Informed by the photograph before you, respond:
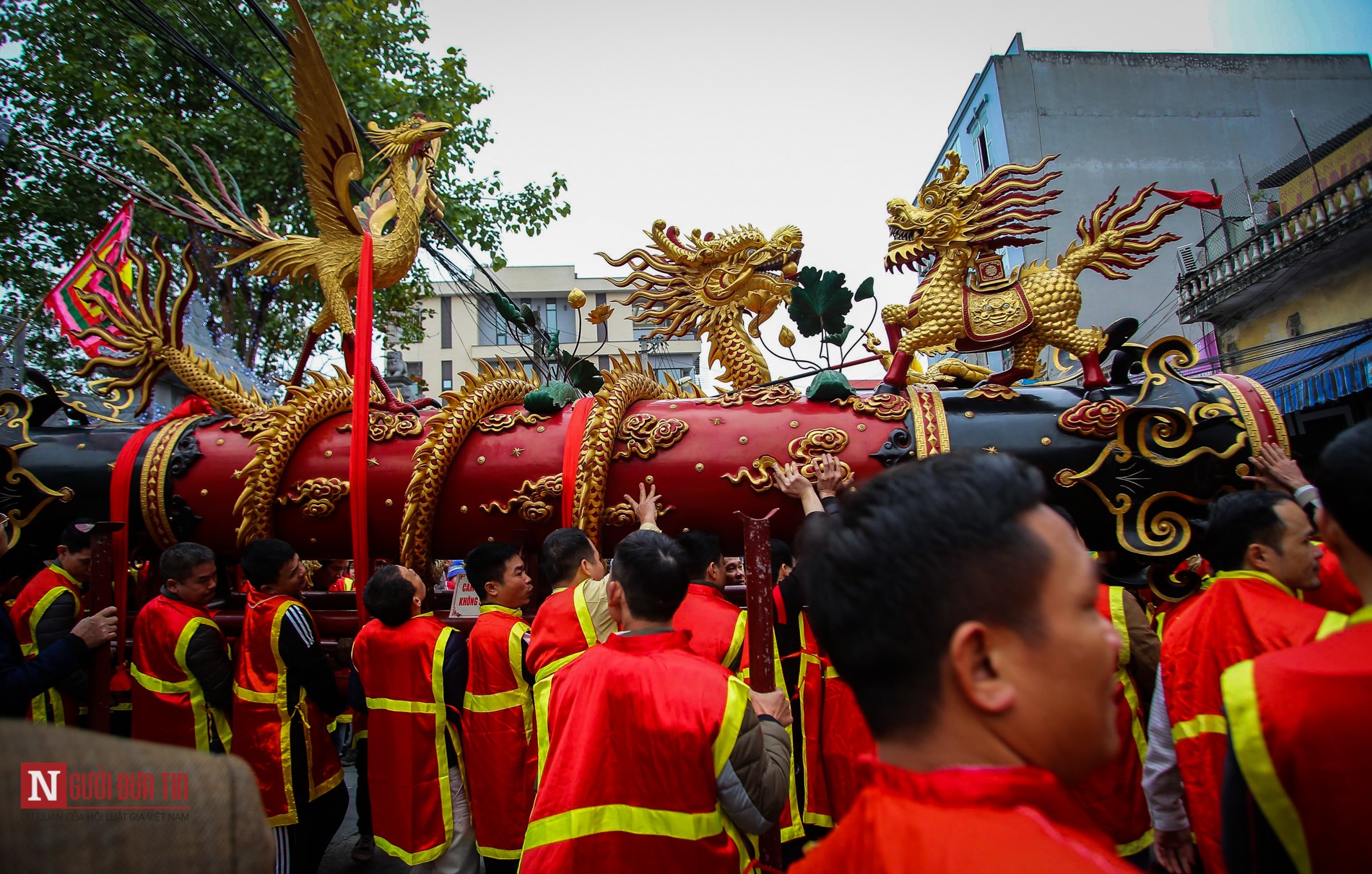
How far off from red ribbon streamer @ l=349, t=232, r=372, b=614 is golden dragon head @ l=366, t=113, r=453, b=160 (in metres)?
1.34

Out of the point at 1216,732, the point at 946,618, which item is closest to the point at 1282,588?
the point at 1216,732

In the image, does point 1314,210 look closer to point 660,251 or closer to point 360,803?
point 660,251

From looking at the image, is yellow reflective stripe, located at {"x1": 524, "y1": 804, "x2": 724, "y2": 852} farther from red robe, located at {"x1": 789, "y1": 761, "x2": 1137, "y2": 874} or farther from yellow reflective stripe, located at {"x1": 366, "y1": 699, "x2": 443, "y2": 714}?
yellow reflective stripe, located at {"x1": 366, "y1": 699, "x2": 443, "y2": 714}

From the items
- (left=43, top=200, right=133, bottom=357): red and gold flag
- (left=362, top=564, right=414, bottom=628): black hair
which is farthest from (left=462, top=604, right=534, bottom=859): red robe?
(left=43, top=200, right=133, bottom=357): red and gold flag

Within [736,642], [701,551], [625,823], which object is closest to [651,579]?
[625,823]

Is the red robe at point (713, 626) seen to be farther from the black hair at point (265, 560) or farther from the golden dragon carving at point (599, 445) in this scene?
the black hair at point (265, 560)

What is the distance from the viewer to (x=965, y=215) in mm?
4168

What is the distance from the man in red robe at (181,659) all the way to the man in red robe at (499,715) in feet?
4.41

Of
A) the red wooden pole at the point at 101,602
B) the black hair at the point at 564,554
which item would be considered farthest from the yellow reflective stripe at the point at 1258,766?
the red wooden pole at the point at 101,602

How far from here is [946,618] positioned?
1.04 m

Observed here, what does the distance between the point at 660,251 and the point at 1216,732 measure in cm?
334

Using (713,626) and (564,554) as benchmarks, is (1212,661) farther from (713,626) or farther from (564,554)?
(564,554)

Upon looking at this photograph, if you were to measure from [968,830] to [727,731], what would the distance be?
1.22 m

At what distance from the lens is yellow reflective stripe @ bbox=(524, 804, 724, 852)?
213 centimetres
